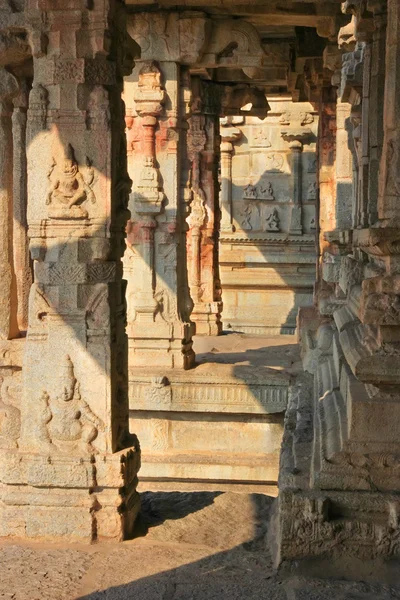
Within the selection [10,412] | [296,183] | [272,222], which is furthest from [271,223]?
[10,412]

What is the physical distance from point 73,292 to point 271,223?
50.9ft

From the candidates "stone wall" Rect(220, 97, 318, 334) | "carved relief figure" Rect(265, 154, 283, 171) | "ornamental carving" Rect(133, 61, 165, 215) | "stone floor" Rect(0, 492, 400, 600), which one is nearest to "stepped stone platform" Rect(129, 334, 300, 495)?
"ornamental carving" Rect(133, 61, 165, 215)

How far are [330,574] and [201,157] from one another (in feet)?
38.2

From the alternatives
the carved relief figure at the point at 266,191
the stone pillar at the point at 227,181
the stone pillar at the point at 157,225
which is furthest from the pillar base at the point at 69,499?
the carved relief figure at the point at 266,191

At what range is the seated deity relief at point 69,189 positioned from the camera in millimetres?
5695

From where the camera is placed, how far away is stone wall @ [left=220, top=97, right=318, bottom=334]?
20.6 meters

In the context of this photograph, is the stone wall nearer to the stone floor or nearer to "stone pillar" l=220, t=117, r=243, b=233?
"stone pillar" l=220, t=117, r=243, b=233

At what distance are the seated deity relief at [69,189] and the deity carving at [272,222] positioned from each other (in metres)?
15.4

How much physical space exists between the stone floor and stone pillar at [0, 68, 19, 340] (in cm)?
170

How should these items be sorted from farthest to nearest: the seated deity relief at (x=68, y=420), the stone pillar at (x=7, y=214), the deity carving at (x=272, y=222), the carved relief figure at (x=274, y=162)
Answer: the carved relief figure at (x=274, y=162)
the deity carving at (x=272, y=222)
the stone pillar at (x=7, y=214)
the seated deity relief at (x=68, y=420)

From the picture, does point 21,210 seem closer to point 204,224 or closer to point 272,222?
point 204,224

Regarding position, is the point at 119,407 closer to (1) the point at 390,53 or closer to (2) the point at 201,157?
(1) the point at 390,53

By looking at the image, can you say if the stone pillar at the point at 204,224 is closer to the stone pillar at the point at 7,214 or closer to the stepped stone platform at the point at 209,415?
the stepped stone platform at the point at 209,415

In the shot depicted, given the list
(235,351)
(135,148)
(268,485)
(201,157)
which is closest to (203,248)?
(201,157)
